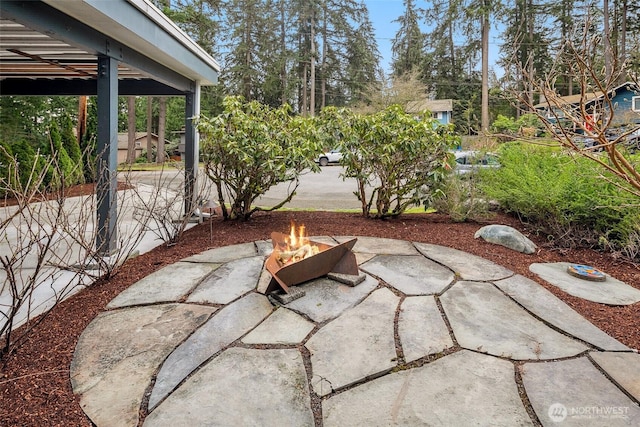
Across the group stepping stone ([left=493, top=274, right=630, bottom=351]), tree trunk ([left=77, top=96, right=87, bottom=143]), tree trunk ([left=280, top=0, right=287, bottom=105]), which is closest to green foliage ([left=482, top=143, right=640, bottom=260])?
stepping stone ([left=493, top=274, right=630, bottom=351])

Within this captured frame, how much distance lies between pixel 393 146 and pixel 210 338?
335cm

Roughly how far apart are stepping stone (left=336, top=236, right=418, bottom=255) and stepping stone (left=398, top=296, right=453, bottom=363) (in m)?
1.05

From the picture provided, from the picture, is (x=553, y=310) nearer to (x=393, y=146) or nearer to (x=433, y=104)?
(x=393, y=146)

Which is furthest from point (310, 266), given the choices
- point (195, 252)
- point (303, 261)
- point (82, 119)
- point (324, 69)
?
point (324, 69)

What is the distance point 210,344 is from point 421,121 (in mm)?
3910

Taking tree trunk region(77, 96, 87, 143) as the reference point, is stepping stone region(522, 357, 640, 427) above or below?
below

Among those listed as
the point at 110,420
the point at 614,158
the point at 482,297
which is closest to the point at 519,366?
the point at 482,297

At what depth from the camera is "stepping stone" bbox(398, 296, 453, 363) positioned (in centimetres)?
198

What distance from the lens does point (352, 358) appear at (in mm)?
1914

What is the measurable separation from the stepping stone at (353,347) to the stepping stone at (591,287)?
1530mm

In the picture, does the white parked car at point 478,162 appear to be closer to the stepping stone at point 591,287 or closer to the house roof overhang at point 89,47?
the stepping stone at point 591,287

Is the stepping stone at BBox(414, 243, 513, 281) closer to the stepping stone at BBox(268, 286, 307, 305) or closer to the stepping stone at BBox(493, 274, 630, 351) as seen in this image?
the stepping stone at BBox(493, 274, 630, 351)

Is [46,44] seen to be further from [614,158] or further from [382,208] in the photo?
[614,158]

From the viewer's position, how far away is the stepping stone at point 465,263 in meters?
3.01
